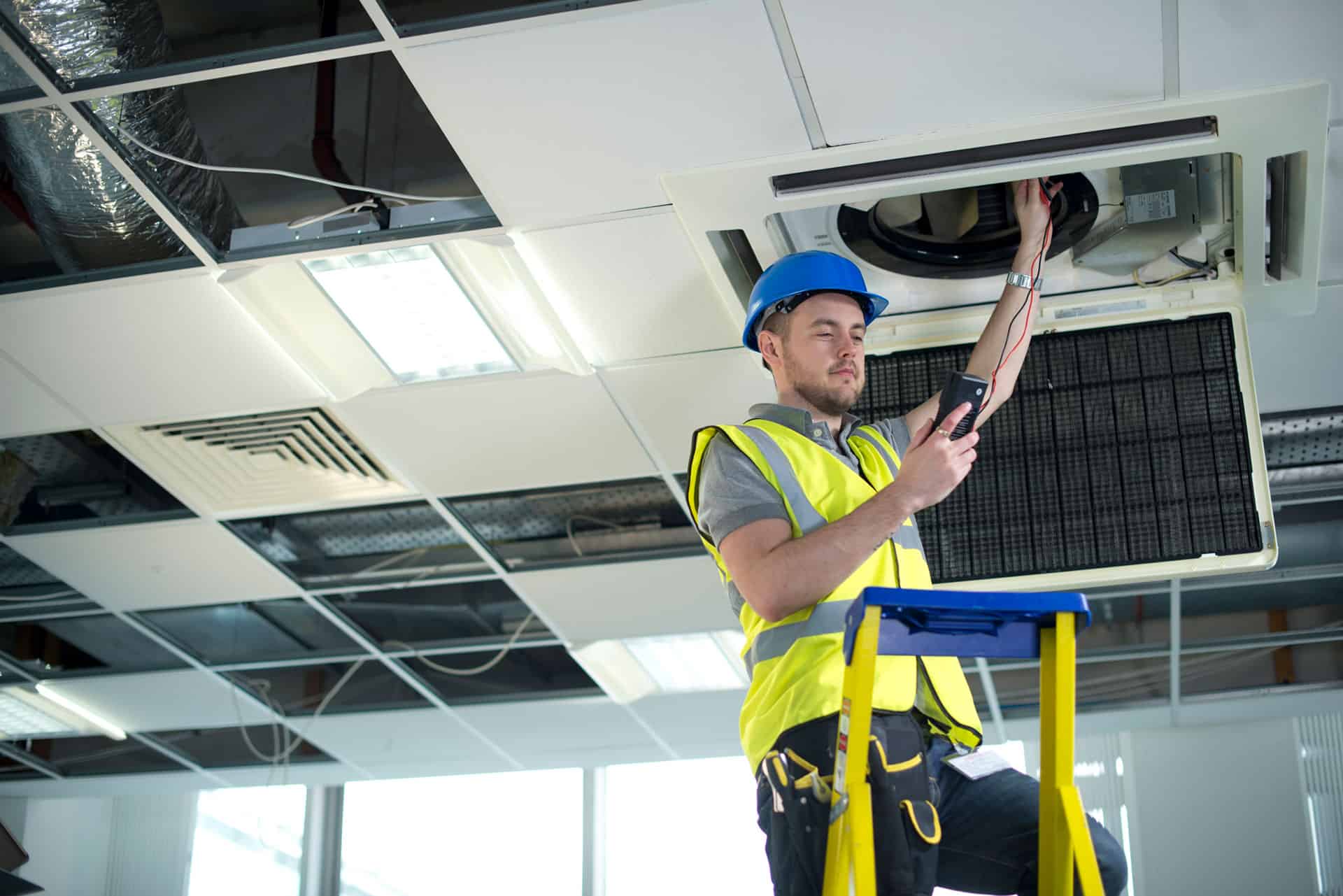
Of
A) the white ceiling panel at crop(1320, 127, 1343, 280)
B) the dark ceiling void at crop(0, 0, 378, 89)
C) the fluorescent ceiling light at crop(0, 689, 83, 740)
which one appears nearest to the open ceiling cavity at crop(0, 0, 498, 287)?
the dark ceiling void at crop(0, 0, 378, 89)

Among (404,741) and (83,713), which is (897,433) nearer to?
(404,741)

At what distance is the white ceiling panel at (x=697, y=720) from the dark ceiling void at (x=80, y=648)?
76.5 inches

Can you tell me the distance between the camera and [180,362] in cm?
352

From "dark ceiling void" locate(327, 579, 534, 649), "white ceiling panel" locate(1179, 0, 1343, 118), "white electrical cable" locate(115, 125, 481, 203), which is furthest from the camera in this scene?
"dark ceiling void" locate(327, 579, 534, 649)

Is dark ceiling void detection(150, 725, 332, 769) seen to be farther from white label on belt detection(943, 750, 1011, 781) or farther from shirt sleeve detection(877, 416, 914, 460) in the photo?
white label on belt detection(943, 750, 1011, 781)

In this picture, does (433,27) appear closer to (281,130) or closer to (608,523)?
(281,130)

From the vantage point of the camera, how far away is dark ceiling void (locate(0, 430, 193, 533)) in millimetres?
4051

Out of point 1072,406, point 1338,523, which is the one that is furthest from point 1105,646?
point 1072,406

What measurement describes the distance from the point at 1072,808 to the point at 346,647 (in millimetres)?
3851

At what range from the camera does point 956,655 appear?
67.3 inches

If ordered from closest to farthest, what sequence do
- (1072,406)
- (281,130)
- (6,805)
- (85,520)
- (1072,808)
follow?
1. (1072,808)
2. (1072,406)
3. (281,130)
4. (85,520)
5. (6,805)

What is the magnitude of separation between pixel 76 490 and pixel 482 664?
172cm

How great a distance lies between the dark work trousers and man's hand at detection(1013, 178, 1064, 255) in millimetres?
1117

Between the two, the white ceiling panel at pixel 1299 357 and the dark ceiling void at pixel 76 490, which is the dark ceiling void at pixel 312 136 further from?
the white ceiling panel at pixel 1299 357
